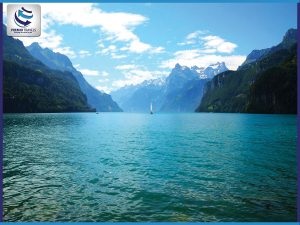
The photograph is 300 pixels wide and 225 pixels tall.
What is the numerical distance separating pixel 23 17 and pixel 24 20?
0.35ft

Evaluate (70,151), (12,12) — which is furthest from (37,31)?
(70,151)

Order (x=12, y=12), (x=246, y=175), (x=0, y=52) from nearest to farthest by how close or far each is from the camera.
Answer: (x=0, y=52) < (x=12, y=12) < (x=246, y=175)

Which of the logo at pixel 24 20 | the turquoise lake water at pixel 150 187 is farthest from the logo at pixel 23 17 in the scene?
the turquoise lake water at pixel 150 187

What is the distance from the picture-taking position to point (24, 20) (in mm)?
11539

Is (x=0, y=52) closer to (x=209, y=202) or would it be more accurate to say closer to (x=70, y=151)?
(x=209, y=202)

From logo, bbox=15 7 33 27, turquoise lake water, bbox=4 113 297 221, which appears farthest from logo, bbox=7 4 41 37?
turquoise lake water, bbox=4 113 297 221

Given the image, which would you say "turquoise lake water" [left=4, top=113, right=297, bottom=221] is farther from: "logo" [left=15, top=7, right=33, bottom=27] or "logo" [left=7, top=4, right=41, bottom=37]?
"logo" [left=15, top=7, right=33, bottom=27]

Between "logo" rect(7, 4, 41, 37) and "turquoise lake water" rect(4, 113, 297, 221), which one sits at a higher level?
"logo" rect(7, 4, 41, 37)

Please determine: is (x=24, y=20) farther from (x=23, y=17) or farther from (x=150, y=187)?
(x=150, y=187)

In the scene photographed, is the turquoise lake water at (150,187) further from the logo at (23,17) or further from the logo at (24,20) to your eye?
the logo at (23,17)

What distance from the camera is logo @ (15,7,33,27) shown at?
11.4m

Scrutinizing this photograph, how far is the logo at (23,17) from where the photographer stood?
11.4m

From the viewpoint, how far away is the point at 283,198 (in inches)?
822

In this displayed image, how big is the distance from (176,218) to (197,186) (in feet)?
24.7
